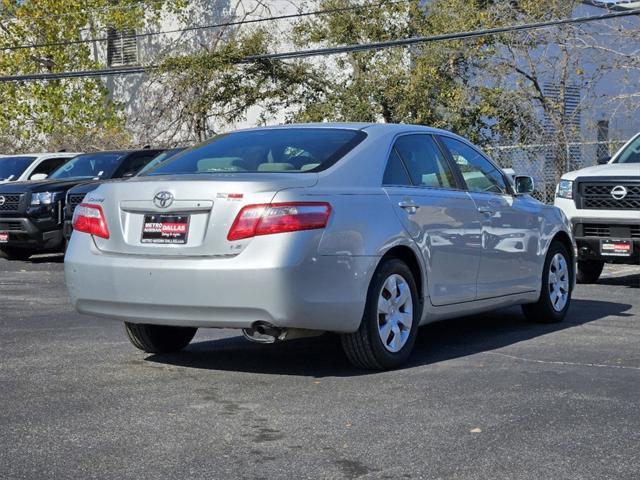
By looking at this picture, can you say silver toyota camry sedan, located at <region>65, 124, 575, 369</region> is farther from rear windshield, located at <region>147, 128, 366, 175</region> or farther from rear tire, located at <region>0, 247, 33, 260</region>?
rear tire, located at <region>0, 247, 33, 260</region>

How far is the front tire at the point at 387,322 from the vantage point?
275 inches

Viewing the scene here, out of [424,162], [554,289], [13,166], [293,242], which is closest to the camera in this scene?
[293,242]

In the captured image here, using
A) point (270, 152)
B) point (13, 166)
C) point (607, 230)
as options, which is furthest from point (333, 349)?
point (13, 166)

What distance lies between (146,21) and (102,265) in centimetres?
2838

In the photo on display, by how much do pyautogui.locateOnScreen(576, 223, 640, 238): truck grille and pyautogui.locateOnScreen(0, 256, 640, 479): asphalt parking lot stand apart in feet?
11.9

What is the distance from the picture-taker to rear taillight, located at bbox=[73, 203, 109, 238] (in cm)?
709

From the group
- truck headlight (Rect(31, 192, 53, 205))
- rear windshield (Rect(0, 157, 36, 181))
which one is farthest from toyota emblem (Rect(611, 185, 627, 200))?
rear windshield (Rect(0, 157, 36, 181))

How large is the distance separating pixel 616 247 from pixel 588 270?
3.56ft

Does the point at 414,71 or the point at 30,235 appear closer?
the point at 30,235

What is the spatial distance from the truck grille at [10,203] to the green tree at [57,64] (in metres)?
15.6

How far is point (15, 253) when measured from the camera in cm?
1773

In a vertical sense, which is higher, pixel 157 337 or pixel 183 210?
pixel 183 210

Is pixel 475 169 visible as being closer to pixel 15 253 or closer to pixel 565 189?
pixel 565 189

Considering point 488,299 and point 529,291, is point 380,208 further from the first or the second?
point 529,291
